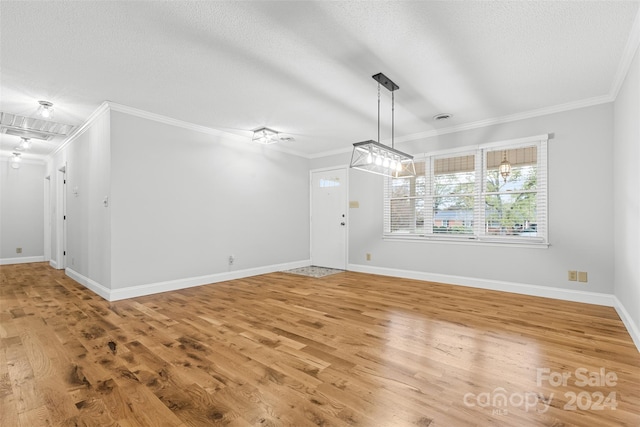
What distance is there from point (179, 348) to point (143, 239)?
2283 mm

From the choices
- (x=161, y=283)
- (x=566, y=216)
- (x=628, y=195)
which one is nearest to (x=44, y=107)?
(x=161, y=283)

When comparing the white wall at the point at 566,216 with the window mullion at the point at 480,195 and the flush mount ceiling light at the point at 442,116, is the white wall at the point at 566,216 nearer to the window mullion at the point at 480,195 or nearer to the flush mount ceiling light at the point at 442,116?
the window mullion at the point at 480,195

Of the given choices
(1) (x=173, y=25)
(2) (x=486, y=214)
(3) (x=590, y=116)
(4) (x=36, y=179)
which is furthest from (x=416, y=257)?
(4) (x=36, y=179)

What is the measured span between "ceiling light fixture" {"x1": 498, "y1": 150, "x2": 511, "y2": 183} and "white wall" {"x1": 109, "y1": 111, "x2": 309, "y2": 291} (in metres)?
3.84

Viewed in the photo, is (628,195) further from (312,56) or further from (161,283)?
(161,283)

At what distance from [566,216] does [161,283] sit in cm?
557

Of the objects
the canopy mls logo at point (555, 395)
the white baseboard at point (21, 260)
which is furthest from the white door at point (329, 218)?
the white baseboard at point (21, 260)

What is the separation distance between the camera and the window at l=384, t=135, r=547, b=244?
13.7ft

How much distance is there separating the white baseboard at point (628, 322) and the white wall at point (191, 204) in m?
4.93

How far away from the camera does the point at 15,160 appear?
667 cm

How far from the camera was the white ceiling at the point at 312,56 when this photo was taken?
217 cm

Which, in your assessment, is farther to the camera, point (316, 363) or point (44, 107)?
point (44, 107)

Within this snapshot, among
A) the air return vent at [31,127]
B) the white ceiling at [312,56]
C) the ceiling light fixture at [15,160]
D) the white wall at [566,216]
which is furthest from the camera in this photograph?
the ceiling light fixture at [15,160]

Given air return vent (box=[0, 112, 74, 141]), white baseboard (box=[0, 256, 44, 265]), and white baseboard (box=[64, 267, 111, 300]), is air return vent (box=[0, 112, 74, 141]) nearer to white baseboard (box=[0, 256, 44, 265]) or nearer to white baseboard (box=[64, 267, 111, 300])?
white baseboard (box=[64, 267, 111, 300])
